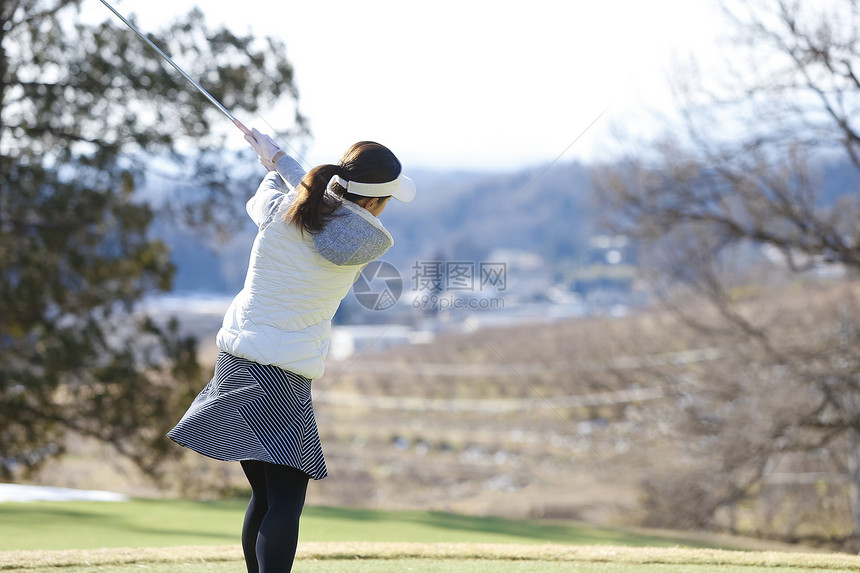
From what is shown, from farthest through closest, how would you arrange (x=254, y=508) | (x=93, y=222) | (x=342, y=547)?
(x=93, y=222) → (x=342, y=547) → (x=254, y=508)

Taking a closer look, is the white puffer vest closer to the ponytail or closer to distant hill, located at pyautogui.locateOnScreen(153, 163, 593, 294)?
the ponytail

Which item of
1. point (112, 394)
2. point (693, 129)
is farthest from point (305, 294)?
point (693, 129)

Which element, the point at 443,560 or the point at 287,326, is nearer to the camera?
the point at 287,326

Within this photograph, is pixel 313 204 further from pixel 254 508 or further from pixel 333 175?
pixel 254 508

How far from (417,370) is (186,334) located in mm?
17671

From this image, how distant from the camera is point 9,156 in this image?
317 inches

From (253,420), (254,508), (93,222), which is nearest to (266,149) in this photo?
(253,420)

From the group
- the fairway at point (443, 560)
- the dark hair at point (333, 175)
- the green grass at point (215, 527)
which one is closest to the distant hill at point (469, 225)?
the dark hair at point (333, 175)

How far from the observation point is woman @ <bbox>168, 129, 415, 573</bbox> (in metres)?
1.81

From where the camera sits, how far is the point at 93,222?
821 cm

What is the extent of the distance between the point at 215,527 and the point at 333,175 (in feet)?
9.94

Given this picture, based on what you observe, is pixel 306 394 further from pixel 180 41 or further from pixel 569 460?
pixel 569 460

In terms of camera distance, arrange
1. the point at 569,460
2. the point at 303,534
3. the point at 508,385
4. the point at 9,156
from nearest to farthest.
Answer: the point at 303,534 < the point at 9,156 < the point at 569,460 < the point at 508,385

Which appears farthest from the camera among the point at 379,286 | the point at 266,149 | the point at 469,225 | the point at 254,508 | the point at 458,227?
the point at 469,225
